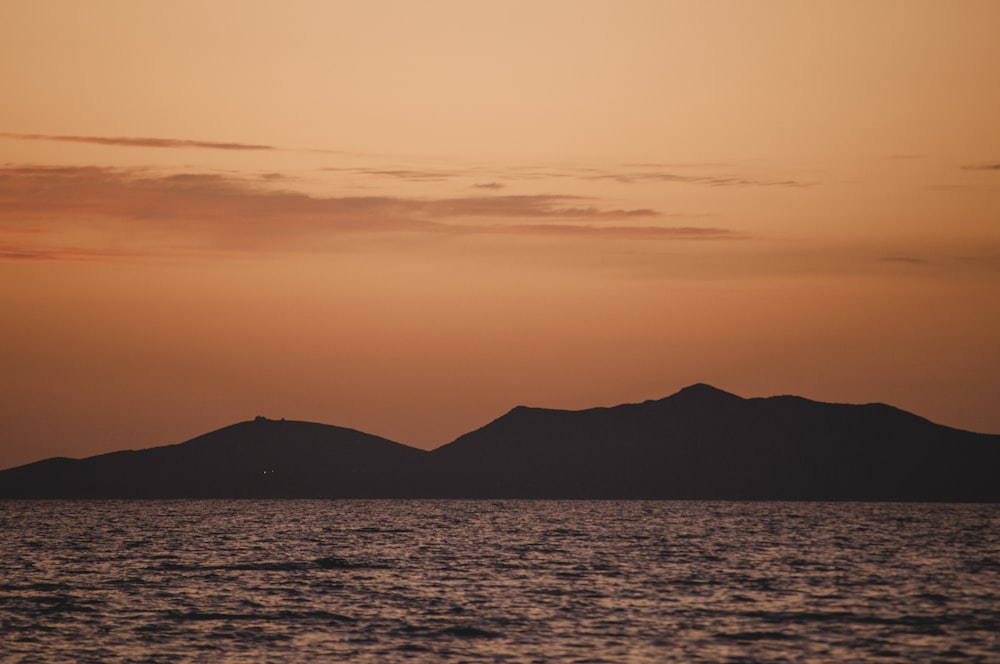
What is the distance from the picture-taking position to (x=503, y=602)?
214 feet

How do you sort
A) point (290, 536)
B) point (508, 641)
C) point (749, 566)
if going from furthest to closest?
point (290, 536) < point (749, 566) < point (508, 641)

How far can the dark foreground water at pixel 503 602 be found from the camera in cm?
4997

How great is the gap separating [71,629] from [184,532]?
9964 cm

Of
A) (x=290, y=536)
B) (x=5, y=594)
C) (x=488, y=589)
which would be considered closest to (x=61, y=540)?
(x=290, y=536)

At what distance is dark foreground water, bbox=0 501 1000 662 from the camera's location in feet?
164

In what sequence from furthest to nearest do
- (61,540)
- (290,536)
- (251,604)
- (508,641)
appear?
1. (290,536)
2. (61,540)
3. (251,604)
4. (508,641)

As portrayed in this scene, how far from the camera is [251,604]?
65062 millimetres

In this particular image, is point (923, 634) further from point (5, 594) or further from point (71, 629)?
point (5, 594)

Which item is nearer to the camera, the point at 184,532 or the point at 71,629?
the point at 71,629

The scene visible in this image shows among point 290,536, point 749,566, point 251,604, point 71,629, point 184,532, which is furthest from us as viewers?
point 184,532

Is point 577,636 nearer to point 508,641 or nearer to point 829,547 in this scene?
point 508,641

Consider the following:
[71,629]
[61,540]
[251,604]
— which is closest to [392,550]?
[61,540]

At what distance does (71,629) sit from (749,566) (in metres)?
47.4

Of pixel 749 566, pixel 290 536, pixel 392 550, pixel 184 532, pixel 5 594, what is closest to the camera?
pixel 5 594
